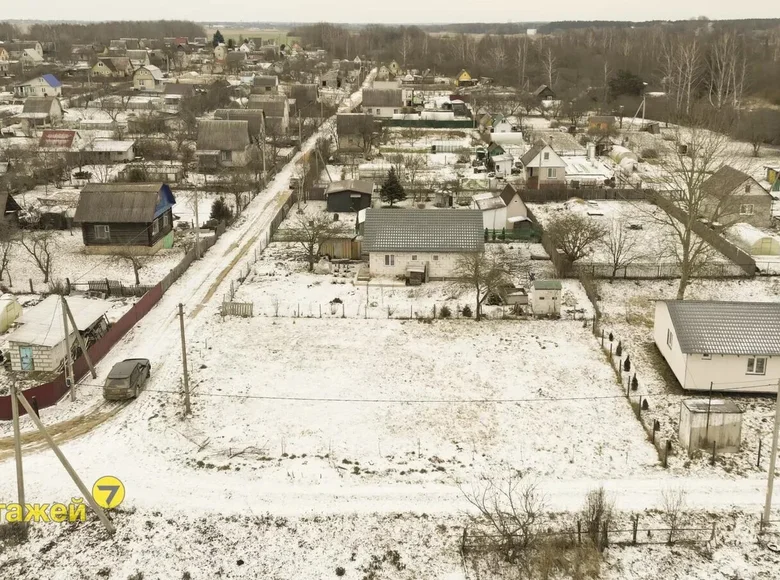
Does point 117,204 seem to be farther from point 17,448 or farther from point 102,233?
point 17,448

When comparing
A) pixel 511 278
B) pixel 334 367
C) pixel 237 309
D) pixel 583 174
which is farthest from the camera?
pixel 583 174

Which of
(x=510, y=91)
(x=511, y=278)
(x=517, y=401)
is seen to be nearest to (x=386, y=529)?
(x=517, y=401)

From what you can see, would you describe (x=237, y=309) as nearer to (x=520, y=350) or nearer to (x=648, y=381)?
(x=520, y=350)

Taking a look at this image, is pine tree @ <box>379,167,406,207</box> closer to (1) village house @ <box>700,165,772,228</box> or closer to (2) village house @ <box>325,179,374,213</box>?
(2) village house @ <box>325,179,374,213</box>

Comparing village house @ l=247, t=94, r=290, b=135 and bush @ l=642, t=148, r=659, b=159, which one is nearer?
bush @ l=642, t=148, r=659, b=159

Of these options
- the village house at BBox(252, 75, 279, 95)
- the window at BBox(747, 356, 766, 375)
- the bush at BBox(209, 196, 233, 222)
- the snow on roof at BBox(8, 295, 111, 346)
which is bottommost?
the window at BBox(747, 356, 766, 375)

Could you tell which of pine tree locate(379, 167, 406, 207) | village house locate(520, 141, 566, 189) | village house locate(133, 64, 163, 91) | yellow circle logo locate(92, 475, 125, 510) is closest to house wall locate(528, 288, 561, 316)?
pine tree locate(379, 167, 406, 207)
